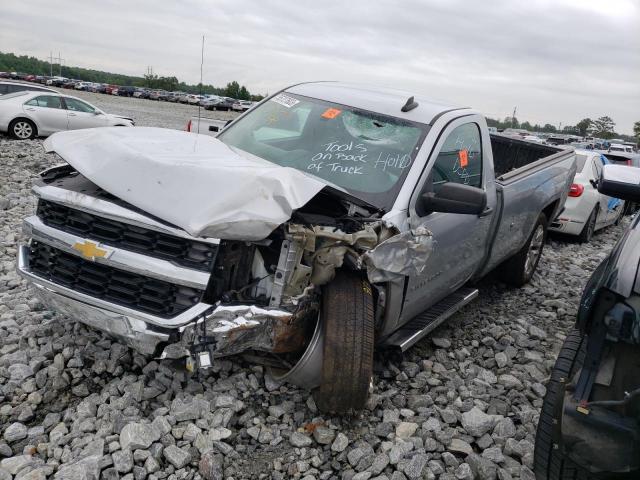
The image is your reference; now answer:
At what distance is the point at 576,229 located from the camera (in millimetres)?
9500

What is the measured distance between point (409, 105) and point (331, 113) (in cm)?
59

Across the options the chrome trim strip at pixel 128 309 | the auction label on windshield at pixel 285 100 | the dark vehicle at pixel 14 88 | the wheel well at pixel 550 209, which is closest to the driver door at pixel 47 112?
the dark vehicle at pixel 14 88

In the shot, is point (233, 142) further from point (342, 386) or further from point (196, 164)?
point (342, 386)

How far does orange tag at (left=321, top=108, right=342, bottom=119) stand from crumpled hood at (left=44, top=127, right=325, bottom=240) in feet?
3.35

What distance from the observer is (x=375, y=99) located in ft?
14.8

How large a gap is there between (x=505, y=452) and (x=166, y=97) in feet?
221

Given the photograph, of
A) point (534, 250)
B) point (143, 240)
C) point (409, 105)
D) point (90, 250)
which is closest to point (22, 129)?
point (534, 250)

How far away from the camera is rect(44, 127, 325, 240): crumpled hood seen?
9.61 ft

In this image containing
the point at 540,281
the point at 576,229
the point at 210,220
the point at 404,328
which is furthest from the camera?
the point at 576,229

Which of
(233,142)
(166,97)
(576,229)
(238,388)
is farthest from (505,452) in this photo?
(166,97)

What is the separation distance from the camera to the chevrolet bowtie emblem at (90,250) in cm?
307

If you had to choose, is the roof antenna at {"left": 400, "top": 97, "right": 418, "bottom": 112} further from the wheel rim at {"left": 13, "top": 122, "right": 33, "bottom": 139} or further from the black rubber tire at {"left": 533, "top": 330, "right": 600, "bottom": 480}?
the wheel rim at {"left": 13, "top": 122, "right": 33, "bottom": 139}

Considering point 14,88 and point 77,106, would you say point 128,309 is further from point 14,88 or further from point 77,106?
point 14,88

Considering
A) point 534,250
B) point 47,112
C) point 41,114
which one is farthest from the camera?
point 47,112
